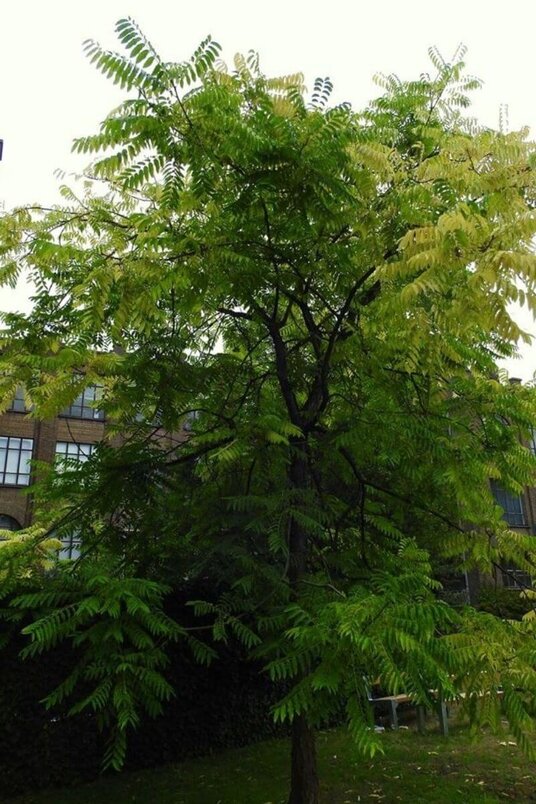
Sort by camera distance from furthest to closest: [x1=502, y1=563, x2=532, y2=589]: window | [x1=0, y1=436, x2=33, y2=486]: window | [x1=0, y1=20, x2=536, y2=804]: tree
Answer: [x1=0, y1=436, x2=33, y2=486]: window → [x1=502, y1=563, x2=532, y2=589]: window → [x1=0, y1=20, x2=536, y2=804]: tree

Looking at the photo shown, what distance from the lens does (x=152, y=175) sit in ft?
16.1

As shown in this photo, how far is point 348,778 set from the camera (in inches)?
362

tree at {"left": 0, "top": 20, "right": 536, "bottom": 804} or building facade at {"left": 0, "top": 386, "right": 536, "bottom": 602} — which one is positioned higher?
building facade at {"left": 0, "top": 386, "right": 536, "bottom": 602}

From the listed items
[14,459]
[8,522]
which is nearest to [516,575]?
[8,522]

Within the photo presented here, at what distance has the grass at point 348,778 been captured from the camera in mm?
8398

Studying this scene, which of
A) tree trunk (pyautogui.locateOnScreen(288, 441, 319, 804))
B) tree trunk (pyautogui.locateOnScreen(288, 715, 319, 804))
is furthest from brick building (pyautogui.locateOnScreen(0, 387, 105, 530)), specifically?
tree trunk (pyautogui.locateOnScreen(288, 715, 319, 804))

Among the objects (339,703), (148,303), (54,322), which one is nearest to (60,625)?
(339,703)

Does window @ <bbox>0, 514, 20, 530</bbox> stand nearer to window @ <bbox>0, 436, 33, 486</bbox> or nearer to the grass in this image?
window @ <bbox>0, 436, 33, 486</bbox>

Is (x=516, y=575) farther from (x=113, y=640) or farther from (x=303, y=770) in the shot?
(x=113, y=640)

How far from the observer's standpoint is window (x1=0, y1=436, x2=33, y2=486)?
33750 millimetres

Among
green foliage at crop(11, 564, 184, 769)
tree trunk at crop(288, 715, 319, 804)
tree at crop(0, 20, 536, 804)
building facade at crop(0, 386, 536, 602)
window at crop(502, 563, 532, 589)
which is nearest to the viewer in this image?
tree at crop(0, 20, 536, 804)

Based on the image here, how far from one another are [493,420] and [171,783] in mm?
7332

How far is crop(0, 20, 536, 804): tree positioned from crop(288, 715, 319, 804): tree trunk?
26 millimetres

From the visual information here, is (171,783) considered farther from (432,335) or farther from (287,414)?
(432,335)
